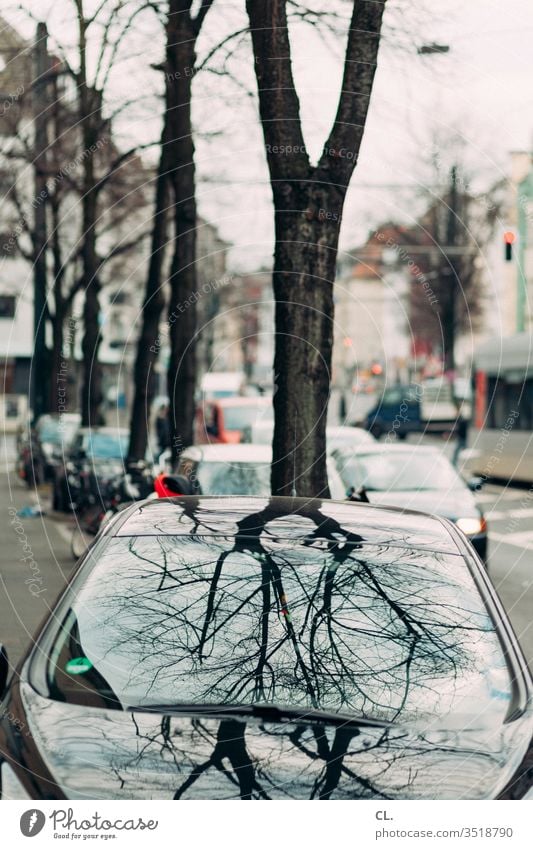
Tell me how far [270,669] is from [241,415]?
21.4 metres

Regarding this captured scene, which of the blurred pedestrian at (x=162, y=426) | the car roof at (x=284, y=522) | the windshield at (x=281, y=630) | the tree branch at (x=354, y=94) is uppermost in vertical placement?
the tree branch at (x=354, y=94)

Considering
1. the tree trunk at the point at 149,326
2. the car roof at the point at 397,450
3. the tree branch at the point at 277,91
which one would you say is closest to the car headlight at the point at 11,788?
the tree branch at the point at 277,91

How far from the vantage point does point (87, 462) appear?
19.3m

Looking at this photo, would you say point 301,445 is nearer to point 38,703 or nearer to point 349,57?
point 349,57

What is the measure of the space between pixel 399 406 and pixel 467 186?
43.9 feet

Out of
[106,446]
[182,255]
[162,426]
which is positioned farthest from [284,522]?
[162,426]

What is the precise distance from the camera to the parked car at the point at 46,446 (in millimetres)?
25422

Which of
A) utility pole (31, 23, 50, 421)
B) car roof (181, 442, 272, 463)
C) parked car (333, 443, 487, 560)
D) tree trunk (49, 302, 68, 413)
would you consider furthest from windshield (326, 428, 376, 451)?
tree trunk (49, 302, 68, 413)

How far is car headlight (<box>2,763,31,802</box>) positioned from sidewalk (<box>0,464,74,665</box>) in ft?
9.07

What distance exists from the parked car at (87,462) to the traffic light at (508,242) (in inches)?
337

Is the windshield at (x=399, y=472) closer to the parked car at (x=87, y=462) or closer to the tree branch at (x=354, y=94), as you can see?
the parked car at (x=87, y=462)

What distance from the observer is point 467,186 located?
42.6 metres

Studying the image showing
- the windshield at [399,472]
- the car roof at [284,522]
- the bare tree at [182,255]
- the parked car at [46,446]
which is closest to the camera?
the car roof at [284,522]

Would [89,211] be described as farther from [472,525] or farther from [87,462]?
[472,525]
